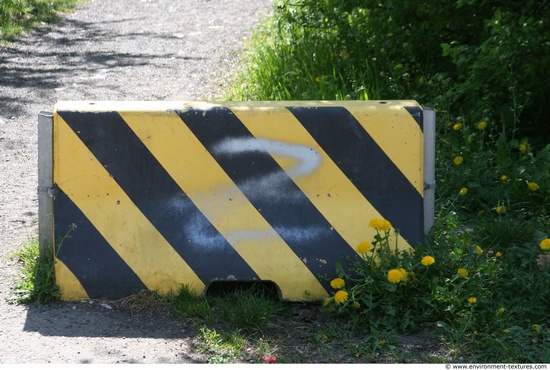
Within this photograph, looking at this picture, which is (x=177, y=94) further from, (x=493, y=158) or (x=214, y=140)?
(x=214, y=140)

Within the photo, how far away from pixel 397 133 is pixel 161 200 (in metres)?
1.13

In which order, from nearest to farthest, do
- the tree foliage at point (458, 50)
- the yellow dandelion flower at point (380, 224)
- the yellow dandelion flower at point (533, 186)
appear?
the yellow dandelion flower at point (380, 224) < the yellow dandelion flower at point (533, 186) < the tree foliage at point (458, 50)

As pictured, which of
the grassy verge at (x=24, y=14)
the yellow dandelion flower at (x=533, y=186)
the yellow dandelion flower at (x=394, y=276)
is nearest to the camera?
the yellow dandelion flower at (x=394, y=276)

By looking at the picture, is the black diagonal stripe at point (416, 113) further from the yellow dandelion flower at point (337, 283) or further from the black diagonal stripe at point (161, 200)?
the black diagonal stripe at point (161, 200)

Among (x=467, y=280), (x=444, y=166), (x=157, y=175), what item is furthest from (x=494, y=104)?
(x=157, y=175)

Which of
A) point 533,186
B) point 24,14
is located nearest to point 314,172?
point 533,186

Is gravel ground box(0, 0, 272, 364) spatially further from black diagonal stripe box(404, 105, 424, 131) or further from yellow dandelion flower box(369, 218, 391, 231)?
black diagonal stripe box(404, 105, 424, 131)

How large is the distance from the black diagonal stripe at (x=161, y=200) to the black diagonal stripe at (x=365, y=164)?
65cm

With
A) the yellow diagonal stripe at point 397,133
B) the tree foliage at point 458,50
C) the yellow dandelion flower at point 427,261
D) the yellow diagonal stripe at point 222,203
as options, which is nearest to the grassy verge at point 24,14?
the tree foliage at point 458,50

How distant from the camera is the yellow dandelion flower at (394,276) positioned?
387cm

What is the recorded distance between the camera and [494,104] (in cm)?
603

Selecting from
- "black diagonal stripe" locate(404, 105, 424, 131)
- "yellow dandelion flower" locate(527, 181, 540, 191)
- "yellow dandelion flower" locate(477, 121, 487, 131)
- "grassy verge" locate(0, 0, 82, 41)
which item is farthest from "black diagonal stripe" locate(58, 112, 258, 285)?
"grassy verge" locate(0, 0, 82, 41)

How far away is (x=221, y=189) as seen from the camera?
4113 millimetres

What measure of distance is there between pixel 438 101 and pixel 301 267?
7.33ft
